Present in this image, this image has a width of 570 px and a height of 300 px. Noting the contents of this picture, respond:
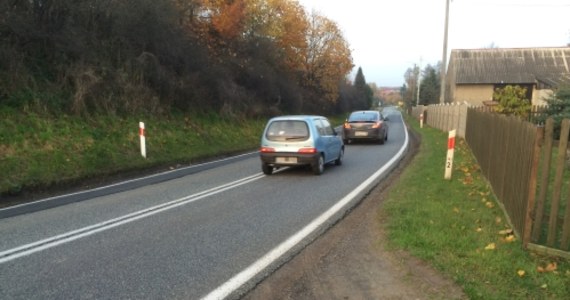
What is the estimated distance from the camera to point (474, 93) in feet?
164

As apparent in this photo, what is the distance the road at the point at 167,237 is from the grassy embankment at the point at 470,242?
3.50 ft

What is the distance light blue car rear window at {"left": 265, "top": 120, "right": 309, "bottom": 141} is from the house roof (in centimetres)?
4359

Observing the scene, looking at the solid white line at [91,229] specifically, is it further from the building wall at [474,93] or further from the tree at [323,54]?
the building wall at [474,93]

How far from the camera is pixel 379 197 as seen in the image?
835 cm

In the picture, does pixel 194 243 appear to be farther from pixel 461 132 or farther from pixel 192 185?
pixel 461 132

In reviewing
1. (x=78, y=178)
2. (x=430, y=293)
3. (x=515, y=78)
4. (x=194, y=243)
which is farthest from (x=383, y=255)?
(x=515, y=78)

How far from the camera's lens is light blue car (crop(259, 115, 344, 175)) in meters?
11.1

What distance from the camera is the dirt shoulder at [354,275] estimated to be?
162 inches

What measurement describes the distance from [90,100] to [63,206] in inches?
293

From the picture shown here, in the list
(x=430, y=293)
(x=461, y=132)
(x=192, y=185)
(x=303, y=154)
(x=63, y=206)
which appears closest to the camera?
(x=430, y=293)

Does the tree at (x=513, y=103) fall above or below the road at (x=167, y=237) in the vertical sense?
above

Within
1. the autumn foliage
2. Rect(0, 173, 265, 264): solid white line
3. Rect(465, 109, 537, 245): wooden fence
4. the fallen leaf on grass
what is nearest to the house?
the autumn foliage

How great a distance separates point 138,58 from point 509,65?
45558 millimetres

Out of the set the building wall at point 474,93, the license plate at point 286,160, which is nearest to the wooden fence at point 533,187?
the license plate at point 286,160
